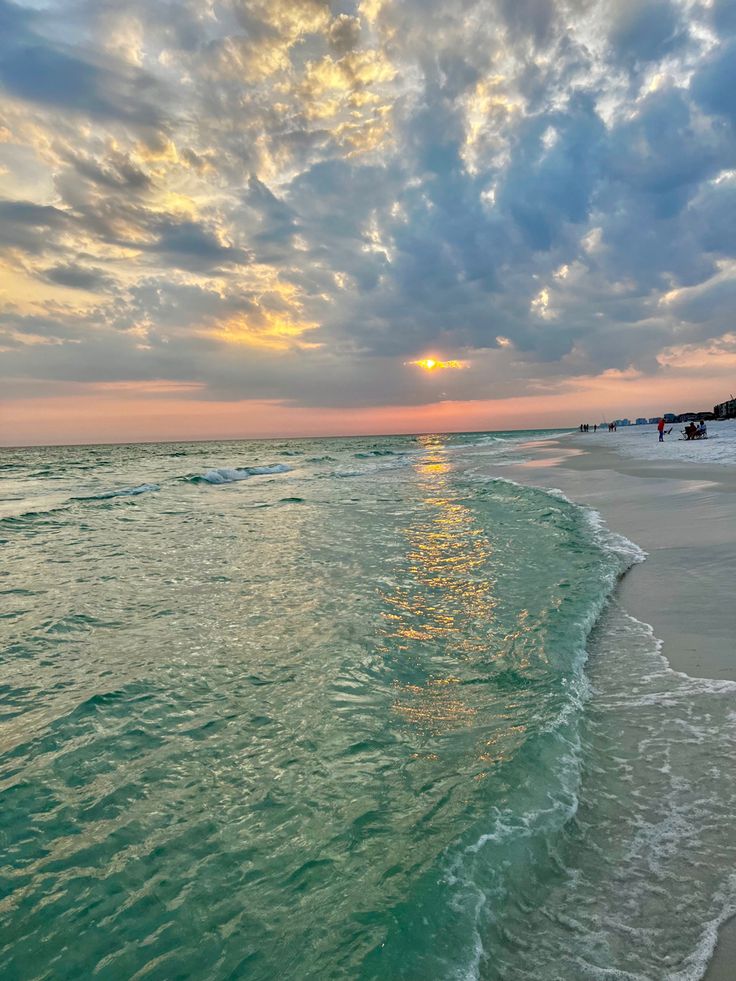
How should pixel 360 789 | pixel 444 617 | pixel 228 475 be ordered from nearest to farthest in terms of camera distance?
pixel 360 789 < pixel 444 617 < pixel 228 475

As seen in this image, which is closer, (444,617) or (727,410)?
(444,617)

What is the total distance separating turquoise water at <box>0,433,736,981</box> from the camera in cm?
273

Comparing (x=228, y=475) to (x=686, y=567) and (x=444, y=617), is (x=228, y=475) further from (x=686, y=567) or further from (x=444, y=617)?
(x=686, y=567)

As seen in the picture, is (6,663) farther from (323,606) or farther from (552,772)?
(552,772)

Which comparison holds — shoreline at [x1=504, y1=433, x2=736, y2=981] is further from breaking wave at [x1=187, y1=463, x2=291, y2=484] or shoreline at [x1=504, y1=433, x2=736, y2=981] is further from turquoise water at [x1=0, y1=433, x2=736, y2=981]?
breaking wave at [x1=187, y1=463, x2=291, y2=484]

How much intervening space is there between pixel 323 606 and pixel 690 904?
6173 mm

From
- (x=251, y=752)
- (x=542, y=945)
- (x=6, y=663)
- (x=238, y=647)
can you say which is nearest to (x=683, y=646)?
(x=542, y=945)

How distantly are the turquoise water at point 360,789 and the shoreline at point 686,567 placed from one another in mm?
241

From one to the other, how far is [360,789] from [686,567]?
7.81 meters

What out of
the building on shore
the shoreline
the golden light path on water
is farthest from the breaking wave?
A: the building on shore

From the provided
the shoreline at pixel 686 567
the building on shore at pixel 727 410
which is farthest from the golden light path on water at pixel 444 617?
the building on shore at pixel 727 410

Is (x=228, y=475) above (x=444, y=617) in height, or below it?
above

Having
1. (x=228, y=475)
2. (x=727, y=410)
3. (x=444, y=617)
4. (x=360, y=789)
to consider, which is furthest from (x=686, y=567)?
(x=727, y=410)

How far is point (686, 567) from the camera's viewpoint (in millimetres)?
9133
